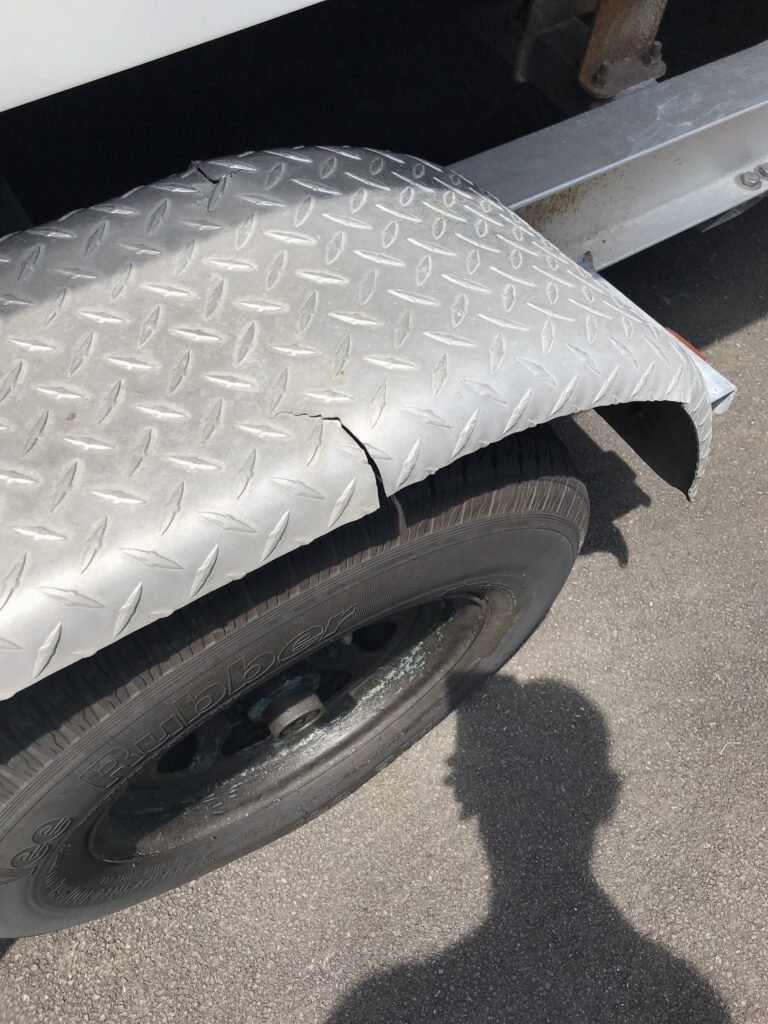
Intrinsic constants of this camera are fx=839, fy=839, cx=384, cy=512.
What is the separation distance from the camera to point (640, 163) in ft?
5.76

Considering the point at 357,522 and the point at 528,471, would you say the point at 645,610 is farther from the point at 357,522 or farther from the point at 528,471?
the point at 357,522

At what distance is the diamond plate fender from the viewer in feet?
3.02

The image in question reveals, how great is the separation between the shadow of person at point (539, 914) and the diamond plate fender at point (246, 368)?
0.95 metres

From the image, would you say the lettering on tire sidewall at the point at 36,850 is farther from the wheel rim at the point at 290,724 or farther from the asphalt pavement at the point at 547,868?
the asphalt pavement at the point at 547,868

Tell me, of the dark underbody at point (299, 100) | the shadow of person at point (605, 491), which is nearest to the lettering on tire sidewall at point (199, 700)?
the shadow of person at point (605, 491)

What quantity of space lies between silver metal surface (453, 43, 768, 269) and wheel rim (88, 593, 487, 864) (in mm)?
819

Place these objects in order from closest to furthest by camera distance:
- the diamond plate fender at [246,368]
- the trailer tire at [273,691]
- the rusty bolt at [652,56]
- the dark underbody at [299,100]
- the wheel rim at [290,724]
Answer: the diamond plate fender at [246,368] < the trailer tire at [273,691] < the wheel rim at [290,724] < the rusty bolt at [652,56] < the dark underbody at [299,100]

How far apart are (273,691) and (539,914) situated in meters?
0.75

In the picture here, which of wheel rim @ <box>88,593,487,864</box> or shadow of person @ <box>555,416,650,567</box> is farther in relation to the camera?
shadow of person @ <box>555,416,650,567</box>

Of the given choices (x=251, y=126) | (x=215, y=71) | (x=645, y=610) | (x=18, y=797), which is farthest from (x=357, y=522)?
(x=215, y=71)

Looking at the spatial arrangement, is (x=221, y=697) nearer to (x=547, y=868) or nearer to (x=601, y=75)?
(x=547, y=868)

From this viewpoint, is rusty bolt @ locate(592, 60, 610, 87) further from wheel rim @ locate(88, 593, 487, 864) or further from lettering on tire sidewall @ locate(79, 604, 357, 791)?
lettering on tire sidewall @ locate(79, 604, 357, 791)

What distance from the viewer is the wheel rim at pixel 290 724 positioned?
1.58 meters

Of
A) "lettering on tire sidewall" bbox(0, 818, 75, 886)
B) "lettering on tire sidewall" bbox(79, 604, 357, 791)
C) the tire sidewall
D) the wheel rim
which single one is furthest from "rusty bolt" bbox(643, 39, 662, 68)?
"lettering on tire sidewall" bbox(0, 818, 75, 886)
